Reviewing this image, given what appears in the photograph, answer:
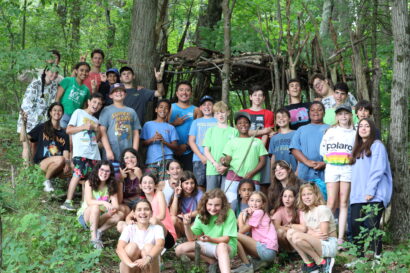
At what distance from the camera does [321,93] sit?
7906mm

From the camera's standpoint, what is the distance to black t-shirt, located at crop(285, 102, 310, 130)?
7.77 metres

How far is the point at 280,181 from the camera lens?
6824 millimetres

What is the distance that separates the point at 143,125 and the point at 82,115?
48.4 inches

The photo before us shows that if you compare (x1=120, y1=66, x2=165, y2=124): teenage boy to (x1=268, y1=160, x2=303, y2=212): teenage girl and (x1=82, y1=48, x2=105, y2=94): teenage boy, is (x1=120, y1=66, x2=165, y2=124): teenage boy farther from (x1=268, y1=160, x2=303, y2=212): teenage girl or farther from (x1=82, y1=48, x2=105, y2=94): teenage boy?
(x1=268, y1=160, x2=303, y2=212): teenage girl

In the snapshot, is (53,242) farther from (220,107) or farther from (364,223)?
(364,223)

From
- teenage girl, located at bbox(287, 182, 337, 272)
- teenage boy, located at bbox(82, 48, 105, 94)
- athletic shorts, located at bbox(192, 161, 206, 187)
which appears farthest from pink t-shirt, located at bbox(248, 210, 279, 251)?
teenage boy, located at bbox(82, 48, 105, 94)

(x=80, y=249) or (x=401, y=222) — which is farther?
Answer: (x=401, y=222)

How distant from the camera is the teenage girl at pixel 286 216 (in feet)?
20.7

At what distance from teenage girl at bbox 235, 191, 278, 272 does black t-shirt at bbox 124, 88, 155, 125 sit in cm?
290

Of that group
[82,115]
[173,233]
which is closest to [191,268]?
[173,233]

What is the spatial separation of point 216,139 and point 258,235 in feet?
5.46

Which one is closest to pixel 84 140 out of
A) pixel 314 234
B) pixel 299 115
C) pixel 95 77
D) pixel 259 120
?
pixel 95 77

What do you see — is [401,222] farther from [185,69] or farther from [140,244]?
[185,69]

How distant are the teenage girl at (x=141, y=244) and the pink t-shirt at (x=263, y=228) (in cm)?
124
